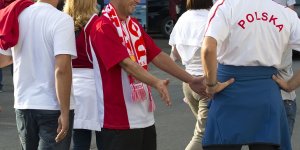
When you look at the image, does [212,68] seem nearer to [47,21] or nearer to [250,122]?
[250,122]

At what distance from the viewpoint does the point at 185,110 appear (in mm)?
9344

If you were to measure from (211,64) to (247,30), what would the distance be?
307mm

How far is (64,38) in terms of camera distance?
13.5ft

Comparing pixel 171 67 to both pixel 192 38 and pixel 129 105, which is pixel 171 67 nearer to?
pixel 129 105

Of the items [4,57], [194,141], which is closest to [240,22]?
[4,57]

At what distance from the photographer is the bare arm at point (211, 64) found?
4.06m

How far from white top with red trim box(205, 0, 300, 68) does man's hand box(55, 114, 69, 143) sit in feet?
3.21

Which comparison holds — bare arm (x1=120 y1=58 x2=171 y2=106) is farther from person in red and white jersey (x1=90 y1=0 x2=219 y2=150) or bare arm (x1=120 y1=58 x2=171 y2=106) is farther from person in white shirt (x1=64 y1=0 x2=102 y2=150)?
person in white shirt (x1=64 y1=0 x2=102 y2=150)

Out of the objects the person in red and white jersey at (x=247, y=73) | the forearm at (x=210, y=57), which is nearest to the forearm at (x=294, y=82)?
the person in red and white jersey at (x=247, y=73)

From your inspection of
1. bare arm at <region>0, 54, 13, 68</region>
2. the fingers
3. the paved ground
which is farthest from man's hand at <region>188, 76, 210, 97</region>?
the paved ground

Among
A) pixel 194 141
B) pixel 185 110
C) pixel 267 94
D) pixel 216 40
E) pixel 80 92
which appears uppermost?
pixel 216 40

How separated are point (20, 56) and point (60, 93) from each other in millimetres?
364

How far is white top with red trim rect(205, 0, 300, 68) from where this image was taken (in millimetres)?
4145

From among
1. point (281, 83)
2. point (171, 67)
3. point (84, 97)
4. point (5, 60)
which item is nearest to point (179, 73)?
point (171, 67)
